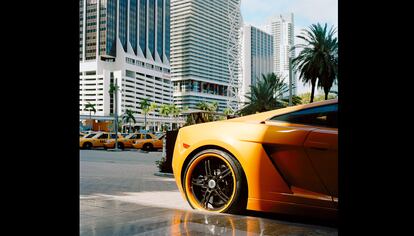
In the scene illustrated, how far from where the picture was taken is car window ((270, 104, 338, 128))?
13.9 ft

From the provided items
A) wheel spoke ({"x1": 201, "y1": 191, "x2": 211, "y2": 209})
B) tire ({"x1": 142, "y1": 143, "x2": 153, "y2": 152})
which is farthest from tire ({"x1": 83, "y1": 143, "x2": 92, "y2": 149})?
wheel spoke ({"x1": 201, "y1": 191, "x2": 211, "y2": 209})

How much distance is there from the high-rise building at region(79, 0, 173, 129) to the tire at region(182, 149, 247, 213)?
433 feet

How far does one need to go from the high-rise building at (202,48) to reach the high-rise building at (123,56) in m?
6.91

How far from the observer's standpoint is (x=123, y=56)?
14425 cm

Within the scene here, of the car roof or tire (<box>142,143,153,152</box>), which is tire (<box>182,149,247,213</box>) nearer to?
the car roof

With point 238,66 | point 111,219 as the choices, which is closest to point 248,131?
point 111,219

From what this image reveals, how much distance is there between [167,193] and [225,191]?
9.49 ft

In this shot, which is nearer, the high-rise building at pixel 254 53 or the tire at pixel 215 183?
the tire at pixel 215 183

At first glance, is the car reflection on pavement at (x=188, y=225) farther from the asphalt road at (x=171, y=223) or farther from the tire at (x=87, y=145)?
the tire at (x=87, y=145)

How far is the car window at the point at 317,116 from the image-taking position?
13.9 ft

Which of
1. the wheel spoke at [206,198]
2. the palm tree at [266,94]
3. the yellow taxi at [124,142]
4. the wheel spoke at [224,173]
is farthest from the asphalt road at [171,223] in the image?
the palm tree at [266,94]

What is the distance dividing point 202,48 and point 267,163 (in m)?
169

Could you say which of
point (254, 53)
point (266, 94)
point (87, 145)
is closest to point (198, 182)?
point (87, 145)
